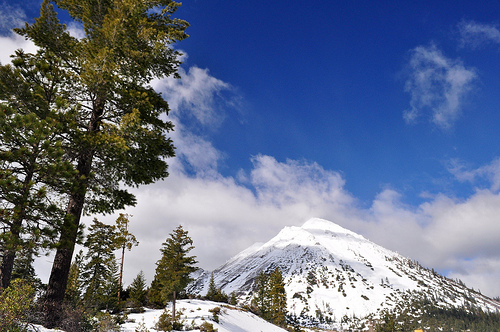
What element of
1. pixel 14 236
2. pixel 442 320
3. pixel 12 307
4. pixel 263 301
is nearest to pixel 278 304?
pixel 263 301

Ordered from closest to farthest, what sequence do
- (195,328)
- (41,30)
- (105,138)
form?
(105,138), (41,30), (195,328)

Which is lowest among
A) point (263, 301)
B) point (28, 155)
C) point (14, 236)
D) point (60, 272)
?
point (263, 301)

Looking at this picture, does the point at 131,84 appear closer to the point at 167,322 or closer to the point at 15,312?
the point at 15,312

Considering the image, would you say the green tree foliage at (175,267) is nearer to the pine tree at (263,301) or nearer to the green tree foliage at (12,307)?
the green tree foliage at (12,307)

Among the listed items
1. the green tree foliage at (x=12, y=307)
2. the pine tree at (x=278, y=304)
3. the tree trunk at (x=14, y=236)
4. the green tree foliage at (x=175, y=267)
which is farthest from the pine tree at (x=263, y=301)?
the green tree foliage at (x=12, y=307)

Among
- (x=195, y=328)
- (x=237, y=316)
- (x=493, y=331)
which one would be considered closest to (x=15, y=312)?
(x=195, y=328)

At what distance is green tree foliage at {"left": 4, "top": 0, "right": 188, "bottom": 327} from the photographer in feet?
27.7

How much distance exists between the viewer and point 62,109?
807 cm

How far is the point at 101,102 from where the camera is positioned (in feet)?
33.9

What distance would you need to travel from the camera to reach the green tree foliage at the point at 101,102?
844 cm

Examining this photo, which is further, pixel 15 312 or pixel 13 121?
pixel 13 121

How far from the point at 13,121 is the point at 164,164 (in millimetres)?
4923

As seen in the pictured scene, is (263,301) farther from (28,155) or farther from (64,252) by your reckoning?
(28,155)

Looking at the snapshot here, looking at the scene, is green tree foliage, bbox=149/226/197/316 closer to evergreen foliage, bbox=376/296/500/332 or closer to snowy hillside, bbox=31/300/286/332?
snowy hillside, bbox=31/300/286/332
